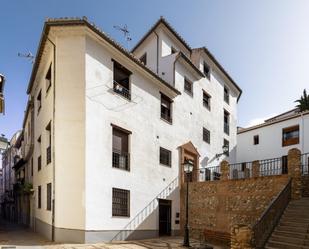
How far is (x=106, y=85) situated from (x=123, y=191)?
519cm

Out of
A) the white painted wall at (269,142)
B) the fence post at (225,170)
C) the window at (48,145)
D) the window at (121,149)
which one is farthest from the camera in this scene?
the white painted wall at (269,142)

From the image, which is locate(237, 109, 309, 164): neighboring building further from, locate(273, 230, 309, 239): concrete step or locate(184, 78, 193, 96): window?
locate(273, 230, 309, 239): concrete step

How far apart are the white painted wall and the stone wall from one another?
1434cm

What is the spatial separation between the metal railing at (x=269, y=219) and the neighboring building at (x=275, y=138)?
15112mm

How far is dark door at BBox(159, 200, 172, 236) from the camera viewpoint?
17.2 metres

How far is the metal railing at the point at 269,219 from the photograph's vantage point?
9.80 metres

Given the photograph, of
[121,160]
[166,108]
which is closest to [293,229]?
[121,160]

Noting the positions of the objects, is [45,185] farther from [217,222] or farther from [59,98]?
[217,222]

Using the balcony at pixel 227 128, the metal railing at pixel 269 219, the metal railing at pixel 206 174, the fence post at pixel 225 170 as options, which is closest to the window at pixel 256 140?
the balcony at pixel 227 128

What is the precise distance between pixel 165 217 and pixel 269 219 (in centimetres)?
808

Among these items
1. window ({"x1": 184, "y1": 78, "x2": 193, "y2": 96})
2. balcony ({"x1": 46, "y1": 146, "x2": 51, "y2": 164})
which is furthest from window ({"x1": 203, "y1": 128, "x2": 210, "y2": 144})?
balcony ({"x1": 46, "y1": 146, "x2": 51, "y2": 164})

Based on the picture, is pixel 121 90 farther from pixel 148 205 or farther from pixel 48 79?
pixel 148 205

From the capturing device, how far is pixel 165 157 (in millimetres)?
17938

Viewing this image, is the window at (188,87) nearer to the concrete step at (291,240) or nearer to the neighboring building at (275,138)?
the neighboring building at (275,138)
